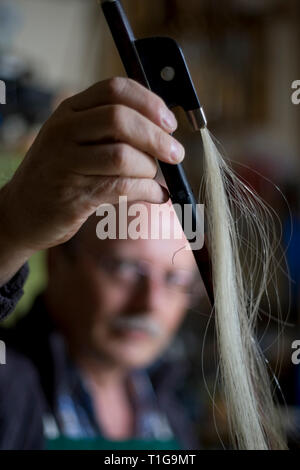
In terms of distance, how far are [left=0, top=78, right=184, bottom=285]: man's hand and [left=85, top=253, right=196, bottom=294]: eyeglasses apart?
29.2 inches

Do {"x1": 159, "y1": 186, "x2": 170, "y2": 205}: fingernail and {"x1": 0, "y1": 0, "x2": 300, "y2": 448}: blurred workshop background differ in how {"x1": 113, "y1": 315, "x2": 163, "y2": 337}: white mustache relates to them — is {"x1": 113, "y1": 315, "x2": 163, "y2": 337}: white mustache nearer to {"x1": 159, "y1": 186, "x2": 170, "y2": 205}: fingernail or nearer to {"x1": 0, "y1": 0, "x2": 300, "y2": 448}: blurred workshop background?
{"x1": 0, "y1": 0, "x2": 300, "y2": 448}: blurred workshop background

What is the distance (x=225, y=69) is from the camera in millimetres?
1717

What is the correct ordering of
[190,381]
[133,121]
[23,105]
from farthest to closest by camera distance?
[190,381] < [23,105] < [133,121]

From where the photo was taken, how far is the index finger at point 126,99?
0.33 meters

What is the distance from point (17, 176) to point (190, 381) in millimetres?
1218

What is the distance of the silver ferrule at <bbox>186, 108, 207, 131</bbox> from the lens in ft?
1.18

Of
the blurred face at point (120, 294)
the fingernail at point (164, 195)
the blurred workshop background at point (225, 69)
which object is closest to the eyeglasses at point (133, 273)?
the blurred face at point (120, 294)

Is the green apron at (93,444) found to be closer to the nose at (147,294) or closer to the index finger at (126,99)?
the nose at (147,294)

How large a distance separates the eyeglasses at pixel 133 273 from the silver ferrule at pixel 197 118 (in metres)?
0.75

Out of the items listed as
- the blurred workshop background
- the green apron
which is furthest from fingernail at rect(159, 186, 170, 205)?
the blurred workshop background
